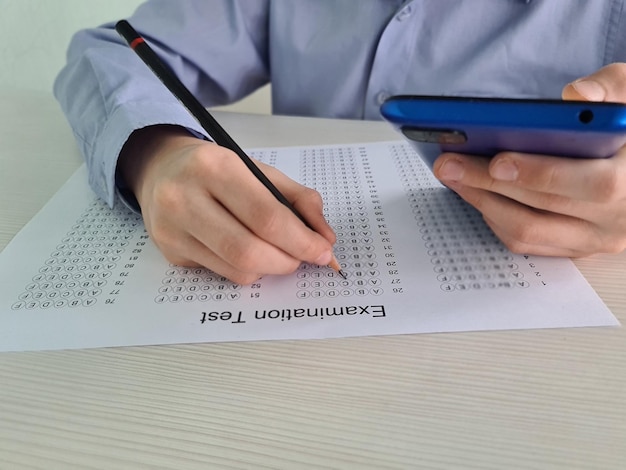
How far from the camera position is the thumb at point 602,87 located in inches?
12.6

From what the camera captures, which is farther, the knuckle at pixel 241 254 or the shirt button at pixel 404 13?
the shirt button at pixel 404 13

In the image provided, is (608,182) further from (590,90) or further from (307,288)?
(307,288)

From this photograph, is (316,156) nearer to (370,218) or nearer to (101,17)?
(370,218)

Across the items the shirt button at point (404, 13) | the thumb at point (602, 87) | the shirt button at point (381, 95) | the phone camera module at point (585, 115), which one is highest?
the phone camera module at point (585, 115)

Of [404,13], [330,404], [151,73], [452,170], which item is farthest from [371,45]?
[330,404]

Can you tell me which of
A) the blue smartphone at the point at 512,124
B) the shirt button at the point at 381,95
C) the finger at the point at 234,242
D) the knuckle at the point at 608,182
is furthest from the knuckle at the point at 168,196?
the shirt button at the point at 381,95

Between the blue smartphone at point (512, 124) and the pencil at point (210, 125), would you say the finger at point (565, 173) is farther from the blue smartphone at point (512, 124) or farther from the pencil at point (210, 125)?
the pencil at point (210, 125)

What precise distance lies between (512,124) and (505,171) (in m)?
0.04

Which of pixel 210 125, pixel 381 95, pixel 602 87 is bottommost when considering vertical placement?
pixel 381 95

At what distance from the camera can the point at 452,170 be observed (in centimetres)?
31

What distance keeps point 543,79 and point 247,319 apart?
50 cm

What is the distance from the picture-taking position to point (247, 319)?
0.30 meters

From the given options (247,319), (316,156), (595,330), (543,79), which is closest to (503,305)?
(595,330)

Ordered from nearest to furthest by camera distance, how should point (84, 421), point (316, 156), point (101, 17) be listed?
point (84, 421), point (316, 156), point (101, 17)
